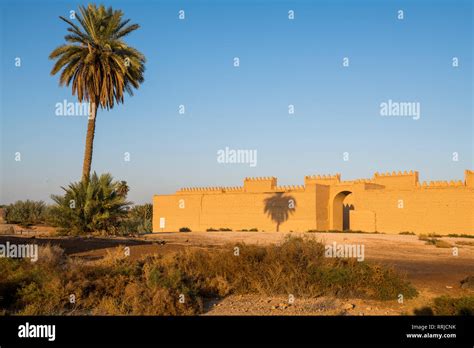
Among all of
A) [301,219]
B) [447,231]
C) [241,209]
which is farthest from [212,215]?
[447,231]

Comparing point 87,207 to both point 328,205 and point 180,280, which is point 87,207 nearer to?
point 180,280

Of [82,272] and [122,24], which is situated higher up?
[122,24]

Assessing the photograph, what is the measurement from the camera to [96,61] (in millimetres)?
29562

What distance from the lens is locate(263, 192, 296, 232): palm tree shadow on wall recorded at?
4256 centimetres

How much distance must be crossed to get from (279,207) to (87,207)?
21.6 m

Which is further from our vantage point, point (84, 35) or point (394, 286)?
point (84, 35)

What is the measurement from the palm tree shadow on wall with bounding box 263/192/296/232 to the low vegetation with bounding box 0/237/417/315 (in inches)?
1140

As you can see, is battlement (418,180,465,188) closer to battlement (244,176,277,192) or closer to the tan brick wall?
the tan brick wall

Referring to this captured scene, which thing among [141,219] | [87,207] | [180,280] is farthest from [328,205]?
[180,280]

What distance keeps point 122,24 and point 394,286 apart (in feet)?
78.9

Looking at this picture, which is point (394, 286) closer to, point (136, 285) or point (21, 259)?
point (136, 285)
